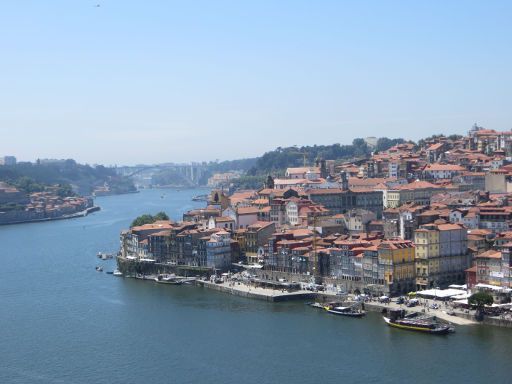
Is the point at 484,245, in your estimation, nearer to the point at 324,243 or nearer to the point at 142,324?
the point at 324,243

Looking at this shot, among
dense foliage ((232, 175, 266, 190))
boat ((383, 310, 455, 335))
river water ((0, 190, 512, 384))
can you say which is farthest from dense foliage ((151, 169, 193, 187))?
boat ((383, 310, 455, 335))

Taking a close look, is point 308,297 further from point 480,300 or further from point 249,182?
point 249,182

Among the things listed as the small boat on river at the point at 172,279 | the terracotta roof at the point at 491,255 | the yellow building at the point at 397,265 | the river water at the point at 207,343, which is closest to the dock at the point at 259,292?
the river water at the point at 207,343

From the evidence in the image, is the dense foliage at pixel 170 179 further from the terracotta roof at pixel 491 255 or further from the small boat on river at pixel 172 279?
the terracotta roof at pixel 491 255

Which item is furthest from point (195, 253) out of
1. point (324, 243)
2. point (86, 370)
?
point (86, 370)

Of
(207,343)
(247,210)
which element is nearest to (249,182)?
(247,210)
